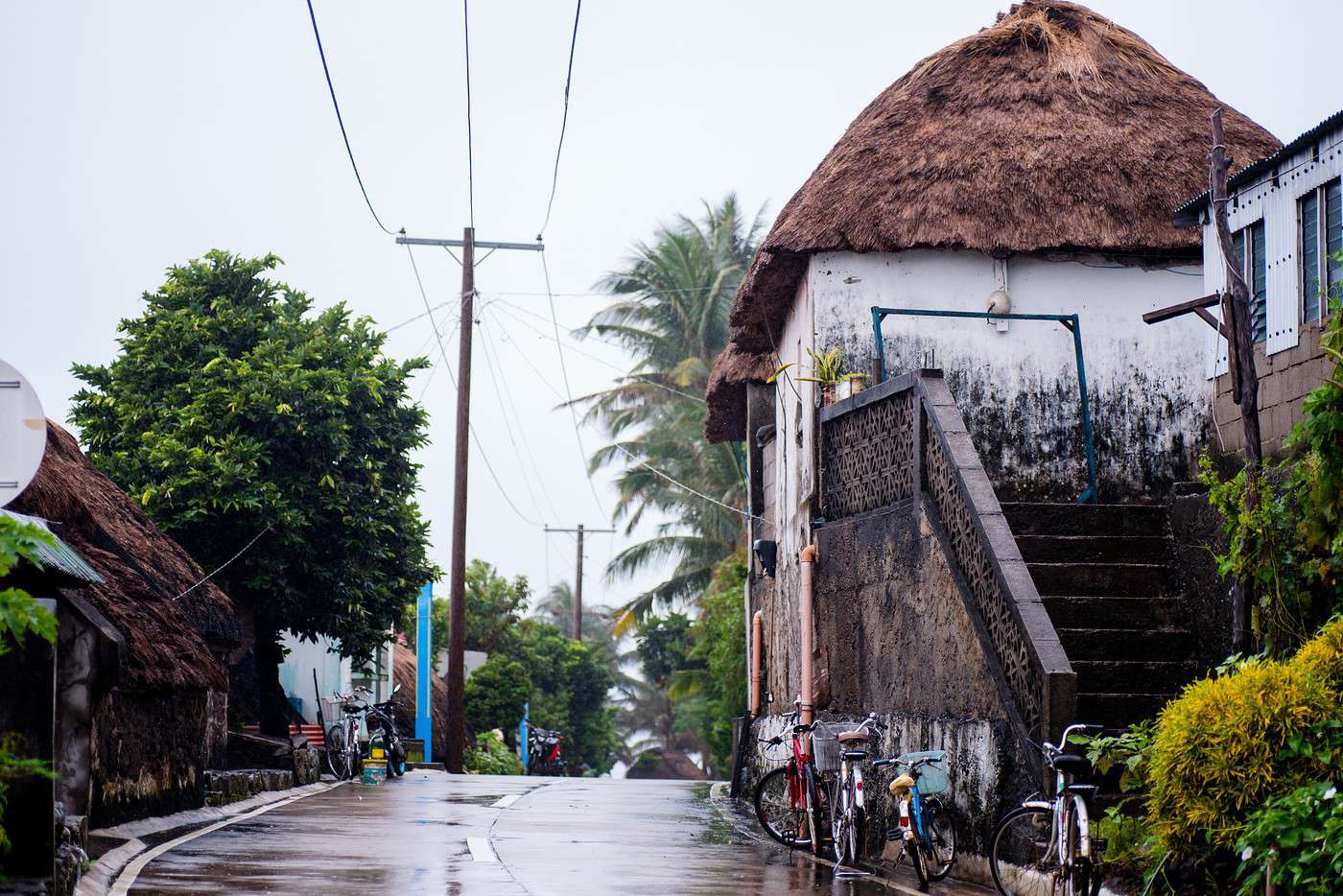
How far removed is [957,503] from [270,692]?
51.2ft

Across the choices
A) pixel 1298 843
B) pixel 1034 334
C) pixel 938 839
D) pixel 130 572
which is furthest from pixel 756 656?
pixel 1298 843

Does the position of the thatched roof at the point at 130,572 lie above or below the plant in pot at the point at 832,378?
below

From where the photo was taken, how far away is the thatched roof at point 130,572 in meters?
13.8

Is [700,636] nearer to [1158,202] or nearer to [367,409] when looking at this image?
[367,409]

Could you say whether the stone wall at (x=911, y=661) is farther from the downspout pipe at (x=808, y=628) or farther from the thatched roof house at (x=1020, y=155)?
the thatched roof house at (x=1020, y=155)

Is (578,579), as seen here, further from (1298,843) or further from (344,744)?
(1298,843)

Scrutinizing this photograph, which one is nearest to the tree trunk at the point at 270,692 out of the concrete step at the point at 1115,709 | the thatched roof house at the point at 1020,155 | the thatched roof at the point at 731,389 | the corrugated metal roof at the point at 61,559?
the thatched roof at the point at 731,389

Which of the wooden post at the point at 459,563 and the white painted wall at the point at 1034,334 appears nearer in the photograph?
the white painted wall at the point at 1034,334

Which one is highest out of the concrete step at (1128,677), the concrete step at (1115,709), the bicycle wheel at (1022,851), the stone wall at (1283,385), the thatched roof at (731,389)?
the thatched roof at (731,389)

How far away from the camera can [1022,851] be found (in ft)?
32.5

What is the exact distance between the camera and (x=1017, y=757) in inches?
409

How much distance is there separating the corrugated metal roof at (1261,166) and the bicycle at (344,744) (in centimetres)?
1518

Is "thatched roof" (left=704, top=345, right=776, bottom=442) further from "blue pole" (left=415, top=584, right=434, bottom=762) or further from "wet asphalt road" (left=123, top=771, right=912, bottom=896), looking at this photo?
"blue pole" (left=415, top=584, right=434, bottom=762)

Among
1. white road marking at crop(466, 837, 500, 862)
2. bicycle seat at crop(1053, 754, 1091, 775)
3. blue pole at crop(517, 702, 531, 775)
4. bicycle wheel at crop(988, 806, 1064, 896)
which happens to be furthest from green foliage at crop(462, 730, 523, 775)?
bicycle seat at crop(1053, 754, 1091, 775)
